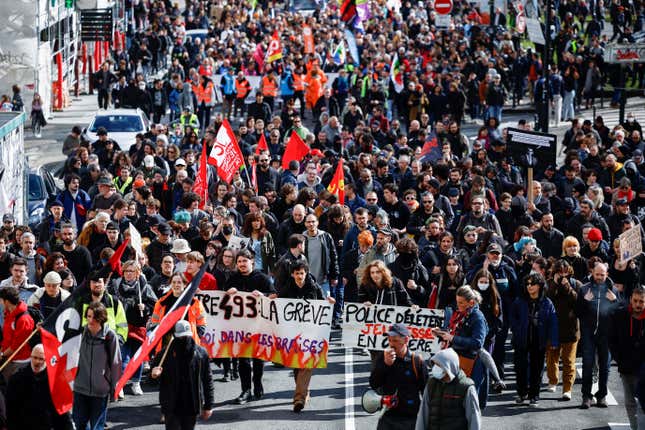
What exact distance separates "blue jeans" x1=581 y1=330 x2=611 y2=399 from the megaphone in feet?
12.6

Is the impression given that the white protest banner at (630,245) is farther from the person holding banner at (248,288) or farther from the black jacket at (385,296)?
the person holding banner at (248,288)

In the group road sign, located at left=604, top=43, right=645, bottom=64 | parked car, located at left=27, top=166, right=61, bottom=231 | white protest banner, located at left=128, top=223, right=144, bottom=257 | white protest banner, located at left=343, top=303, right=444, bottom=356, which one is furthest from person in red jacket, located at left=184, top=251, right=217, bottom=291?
road sign, located at left=604, top=43, right=645, bottom=64

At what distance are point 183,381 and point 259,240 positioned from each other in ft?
16.6

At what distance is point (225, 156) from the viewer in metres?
21.5

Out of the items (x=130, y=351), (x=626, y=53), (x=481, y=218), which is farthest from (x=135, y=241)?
(x=626, y=53)

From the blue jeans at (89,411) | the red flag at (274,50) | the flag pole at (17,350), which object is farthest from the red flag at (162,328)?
the red flag at (274,50)

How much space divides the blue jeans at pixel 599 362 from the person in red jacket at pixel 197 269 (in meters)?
3.89

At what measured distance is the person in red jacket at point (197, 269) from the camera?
14742 millimetres

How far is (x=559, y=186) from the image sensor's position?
70.7 feet

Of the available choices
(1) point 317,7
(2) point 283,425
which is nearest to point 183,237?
(2) point 283,425

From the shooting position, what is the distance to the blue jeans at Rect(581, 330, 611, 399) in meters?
14.9

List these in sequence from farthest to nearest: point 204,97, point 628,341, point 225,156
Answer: point 204,97 → point 225,156 → point 628,341

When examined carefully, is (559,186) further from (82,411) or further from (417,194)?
(82,411)

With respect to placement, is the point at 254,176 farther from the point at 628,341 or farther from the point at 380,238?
the point at 628,341
